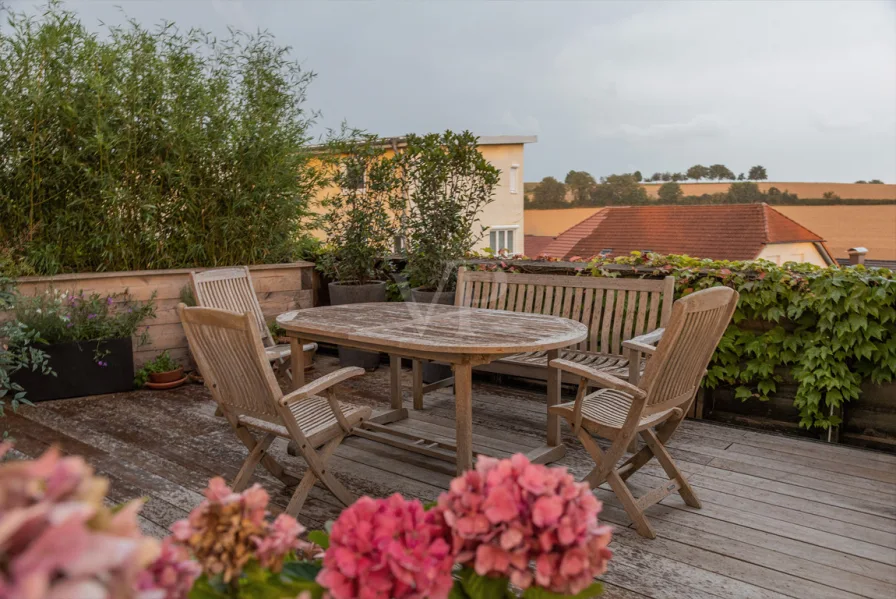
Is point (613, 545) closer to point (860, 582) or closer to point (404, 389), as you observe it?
point (860, 582)

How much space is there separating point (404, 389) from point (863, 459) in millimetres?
3074

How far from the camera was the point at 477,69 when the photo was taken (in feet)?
47.2

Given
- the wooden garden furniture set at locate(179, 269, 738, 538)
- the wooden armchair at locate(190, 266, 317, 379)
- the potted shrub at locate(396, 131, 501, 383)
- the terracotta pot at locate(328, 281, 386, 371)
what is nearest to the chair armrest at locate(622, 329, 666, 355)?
the wooden garden furniture set at locate(179, 269, 738, 538)

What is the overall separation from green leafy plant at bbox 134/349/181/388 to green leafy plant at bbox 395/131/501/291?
2084mm

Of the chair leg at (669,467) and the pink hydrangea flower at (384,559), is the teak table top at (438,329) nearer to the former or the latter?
the chair leg at (669,467)

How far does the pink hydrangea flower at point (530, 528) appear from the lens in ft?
2.58

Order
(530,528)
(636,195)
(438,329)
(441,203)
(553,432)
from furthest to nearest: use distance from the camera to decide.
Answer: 1. (636,195)
2. (441,203)
3. (553,432)
4. (438,329)
5. (530,528)

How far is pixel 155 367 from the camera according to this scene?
214 inches

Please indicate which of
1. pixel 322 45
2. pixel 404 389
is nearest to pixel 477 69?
pixel 322 45

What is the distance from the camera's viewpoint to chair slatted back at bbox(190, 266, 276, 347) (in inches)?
179

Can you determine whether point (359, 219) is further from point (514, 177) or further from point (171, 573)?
point (514, 177)

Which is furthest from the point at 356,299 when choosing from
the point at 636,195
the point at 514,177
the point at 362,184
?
the point at 514,177

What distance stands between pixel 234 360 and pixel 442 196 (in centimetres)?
319

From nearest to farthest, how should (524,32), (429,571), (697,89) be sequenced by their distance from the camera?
(429,571)
(524,32)
(697,89)
